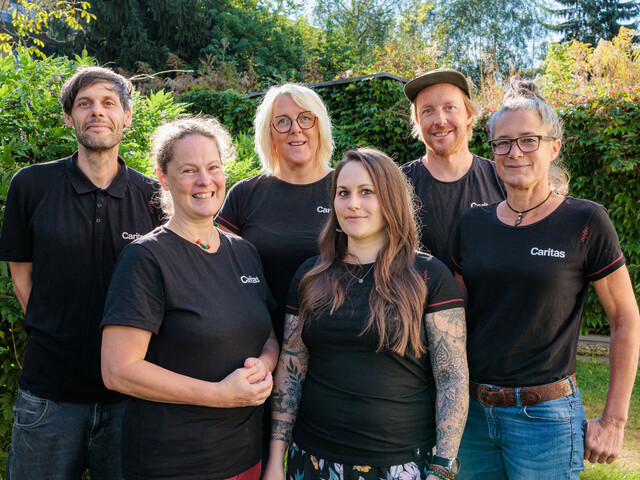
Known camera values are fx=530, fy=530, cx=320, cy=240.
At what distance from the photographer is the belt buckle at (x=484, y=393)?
2.42 m

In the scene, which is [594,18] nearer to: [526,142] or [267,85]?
[267,85]

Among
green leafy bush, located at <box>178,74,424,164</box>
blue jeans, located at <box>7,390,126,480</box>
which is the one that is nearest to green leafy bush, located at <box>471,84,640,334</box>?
green leafy bush, located at <box>178,74,424,164</box>

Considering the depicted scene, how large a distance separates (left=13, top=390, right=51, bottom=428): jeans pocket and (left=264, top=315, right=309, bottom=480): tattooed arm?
Result: 3.74 ft

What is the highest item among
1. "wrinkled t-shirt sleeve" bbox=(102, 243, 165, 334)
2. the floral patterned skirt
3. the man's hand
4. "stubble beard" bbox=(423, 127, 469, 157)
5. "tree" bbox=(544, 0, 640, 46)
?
"tree" bbox=(544, 0, 640, 46)

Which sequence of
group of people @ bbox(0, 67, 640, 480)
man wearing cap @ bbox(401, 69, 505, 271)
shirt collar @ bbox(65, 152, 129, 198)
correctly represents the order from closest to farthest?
group of people @ bbox(0, 67, 640, 480) → shirt collar @ bbox(65, 152, 129, 198) → man wearing cap @ bbox(401, 69, 505, 271)

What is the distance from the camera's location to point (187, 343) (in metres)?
2.12

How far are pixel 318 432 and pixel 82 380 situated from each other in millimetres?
1231

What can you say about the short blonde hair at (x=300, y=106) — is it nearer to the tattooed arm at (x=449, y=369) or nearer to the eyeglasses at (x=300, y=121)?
the eyeglasses at (x=300, y=121)

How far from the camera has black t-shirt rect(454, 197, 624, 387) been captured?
7.72 feet

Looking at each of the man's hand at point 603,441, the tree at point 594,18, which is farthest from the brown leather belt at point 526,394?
the tree at point 594,18

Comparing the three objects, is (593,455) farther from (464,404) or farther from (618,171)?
(618,171)

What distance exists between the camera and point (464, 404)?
2254mm

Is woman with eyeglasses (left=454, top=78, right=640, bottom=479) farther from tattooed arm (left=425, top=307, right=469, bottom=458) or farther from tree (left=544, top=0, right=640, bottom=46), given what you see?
tree (left=544, top=0, right=640, bottom=46)

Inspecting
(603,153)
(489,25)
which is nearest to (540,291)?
(603,153)
